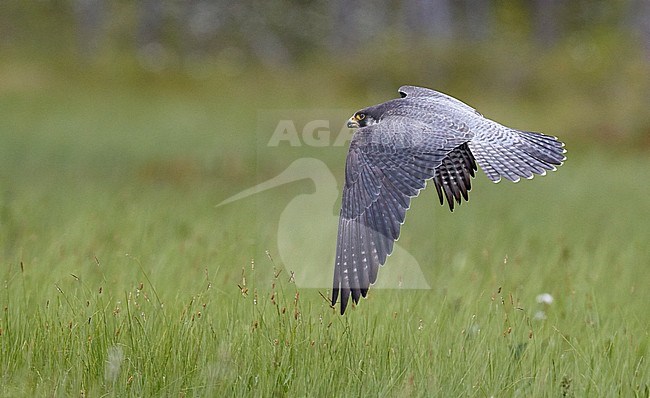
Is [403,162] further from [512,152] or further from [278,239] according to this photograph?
[278,239]

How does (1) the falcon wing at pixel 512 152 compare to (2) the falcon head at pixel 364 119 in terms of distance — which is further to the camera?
(2) the falcon head at pixel 364 119

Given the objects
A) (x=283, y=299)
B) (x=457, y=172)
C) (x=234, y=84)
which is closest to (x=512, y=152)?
(x=457, y=172)

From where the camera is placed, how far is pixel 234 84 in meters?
20.4

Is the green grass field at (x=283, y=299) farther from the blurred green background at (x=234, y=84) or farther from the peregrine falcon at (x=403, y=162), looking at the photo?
the peregrine falcon at (x=403, y=162)

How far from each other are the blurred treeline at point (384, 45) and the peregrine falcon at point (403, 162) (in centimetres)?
1065

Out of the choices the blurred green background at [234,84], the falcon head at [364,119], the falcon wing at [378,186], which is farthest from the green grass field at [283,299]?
the falcon head at [364,119]

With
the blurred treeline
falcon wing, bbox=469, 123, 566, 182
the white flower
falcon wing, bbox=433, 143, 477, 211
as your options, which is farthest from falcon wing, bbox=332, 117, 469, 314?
the blurred treeline

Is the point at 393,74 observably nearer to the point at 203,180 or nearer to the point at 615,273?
the point at 203,180

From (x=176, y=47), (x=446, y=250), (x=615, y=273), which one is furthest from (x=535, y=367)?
(x=176, y=47)

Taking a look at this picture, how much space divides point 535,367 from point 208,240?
3.42 meters

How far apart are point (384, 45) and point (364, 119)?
16.4 meters

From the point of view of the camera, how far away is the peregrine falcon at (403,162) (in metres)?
4.49

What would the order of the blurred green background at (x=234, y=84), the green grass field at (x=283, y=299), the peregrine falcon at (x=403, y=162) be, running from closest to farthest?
the green grass field at (x=283, y=299), the peregrine falcon at (x=403, y=162), the blurred green background at (x=234, y=84)

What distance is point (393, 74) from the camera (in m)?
20.3
